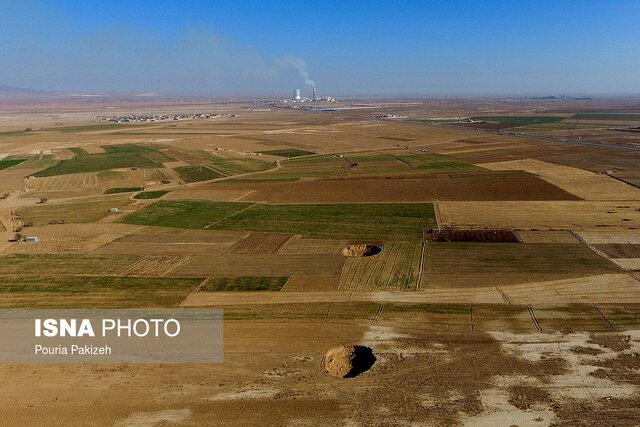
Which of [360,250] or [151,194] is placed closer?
[360,250]

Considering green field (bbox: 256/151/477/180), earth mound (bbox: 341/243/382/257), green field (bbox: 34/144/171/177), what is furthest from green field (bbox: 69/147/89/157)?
earth mound (bbox: 341/243/382/257)

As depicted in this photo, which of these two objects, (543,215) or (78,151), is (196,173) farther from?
(543,215)

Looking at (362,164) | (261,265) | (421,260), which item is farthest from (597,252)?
(362,164)

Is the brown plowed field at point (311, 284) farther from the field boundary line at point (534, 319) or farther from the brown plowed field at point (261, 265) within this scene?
the field boundary line at point (534, 319)

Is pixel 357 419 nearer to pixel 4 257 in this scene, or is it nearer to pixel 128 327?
pixel 128 327

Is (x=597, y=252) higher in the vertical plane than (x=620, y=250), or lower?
lower

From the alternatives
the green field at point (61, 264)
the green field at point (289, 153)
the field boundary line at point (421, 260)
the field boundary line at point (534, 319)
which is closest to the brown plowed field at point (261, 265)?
the green field at point (61, 264)
